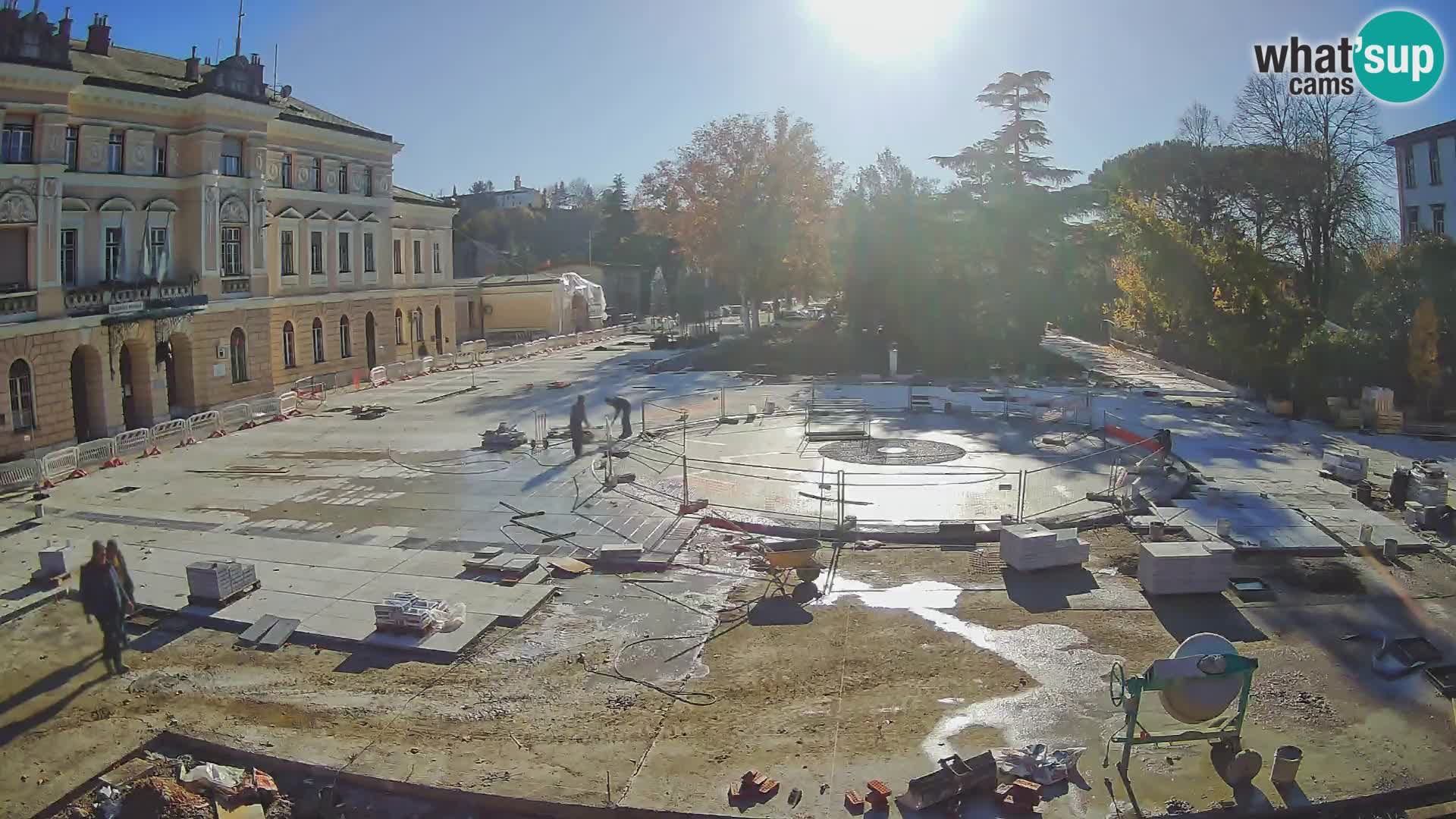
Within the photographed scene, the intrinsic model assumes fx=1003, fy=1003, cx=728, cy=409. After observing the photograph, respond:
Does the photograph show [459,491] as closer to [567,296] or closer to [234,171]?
[234,171]

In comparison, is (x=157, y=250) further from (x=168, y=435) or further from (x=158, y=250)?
(x=168, y=435)

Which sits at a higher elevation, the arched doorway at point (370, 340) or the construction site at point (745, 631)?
the arched doorway at point (370, 340)

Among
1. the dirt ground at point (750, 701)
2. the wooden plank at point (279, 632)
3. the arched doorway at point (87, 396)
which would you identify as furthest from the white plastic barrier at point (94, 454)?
the wooden plank at point (279, 632)

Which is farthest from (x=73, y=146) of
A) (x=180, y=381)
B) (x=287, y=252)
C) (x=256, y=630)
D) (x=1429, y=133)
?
(x=1429, y=133)

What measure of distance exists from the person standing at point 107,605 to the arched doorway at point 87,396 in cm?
2090

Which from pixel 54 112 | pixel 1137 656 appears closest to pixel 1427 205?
pixel 1137 656

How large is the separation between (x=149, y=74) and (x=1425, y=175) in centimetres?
5151

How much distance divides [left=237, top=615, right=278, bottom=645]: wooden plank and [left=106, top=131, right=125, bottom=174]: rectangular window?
2396 centimetres

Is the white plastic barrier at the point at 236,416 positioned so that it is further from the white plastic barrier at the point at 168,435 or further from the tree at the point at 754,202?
the tree at the point at 754,202

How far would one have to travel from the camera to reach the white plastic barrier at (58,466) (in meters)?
21.6

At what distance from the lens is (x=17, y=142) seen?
2711 cm

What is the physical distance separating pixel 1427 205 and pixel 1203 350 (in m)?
15.6

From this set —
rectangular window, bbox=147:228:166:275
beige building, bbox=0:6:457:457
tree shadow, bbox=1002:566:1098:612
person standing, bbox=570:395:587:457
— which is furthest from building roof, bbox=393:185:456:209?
tree shadow, bbox=1002:566:1098:612

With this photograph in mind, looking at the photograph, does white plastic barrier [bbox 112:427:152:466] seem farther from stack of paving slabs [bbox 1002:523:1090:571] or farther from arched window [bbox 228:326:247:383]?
stack of paving slabs [bbox 1002:523:1090:571]
